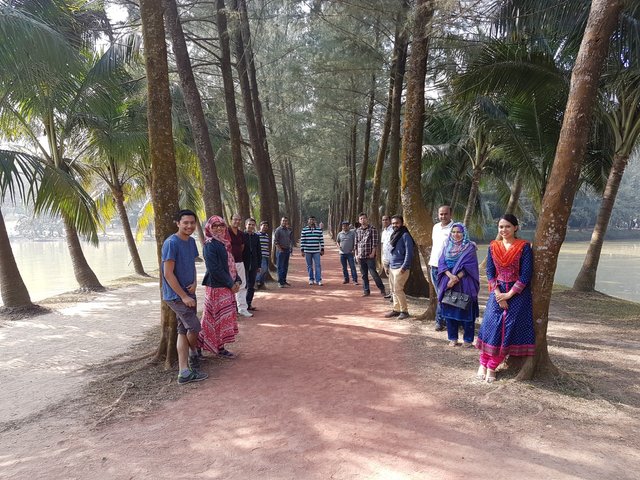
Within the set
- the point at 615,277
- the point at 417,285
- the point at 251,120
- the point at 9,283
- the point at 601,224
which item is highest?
the point at 251,120

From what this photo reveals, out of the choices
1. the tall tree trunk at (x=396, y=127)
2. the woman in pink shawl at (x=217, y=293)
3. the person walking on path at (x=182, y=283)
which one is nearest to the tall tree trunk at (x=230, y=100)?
the tall tree trunk at (x=396, y=127)

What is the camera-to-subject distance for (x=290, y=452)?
3.10m

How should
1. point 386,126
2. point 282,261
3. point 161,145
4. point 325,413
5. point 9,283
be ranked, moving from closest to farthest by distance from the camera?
point 325,413, point 161,145, point 9,283, point 282,261, point 386,126

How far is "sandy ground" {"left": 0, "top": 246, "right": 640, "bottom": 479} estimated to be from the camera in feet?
9.62

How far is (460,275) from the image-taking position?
548 cm

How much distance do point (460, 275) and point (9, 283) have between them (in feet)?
29.3

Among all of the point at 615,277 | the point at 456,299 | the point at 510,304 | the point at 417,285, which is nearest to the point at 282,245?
the point at 417,285

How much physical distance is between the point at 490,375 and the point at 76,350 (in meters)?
5.58

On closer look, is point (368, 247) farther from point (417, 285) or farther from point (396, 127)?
point (396, 127)

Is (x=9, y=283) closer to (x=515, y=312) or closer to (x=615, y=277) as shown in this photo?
(x=515, y=312)

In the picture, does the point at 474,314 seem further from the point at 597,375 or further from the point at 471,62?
the point at 471,62

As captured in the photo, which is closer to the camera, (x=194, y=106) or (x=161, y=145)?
(x=161, y=145)

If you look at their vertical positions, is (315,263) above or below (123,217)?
below

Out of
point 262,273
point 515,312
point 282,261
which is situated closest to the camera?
point 515,312
